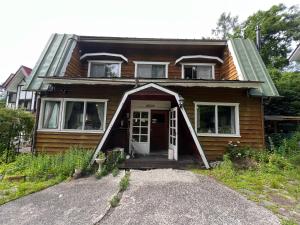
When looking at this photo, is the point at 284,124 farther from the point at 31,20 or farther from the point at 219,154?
the point at 31,20

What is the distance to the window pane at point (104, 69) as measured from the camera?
→ 10375mm

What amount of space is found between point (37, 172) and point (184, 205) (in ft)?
15.0

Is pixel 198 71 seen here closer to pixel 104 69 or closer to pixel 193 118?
pixel 193 118

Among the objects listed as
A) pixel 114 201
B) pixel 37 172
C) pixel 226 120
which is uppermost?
pixel 226 120

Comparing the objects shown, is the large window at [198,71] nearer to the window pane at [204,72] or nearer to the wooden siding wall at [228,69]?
the window pane at [204,72]

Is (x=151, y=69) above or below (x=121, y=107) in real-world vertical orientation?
above

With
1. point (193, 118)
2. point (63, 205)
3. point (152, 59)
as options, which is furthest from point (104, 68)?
point (63, 205)

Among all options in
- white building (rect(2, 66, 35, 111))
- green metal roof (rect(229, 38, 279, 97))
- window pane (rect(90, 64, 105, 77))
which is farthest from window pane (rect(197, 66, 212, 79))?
white building (rect(2, 66, 35, 111))

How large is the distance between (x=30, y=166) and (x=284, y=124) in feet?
45.2

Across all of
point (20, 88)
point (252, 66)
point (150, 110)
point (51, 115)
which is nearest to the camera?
point (51, 115)

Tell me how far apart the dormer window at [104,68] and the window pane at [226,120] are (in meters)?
5.86

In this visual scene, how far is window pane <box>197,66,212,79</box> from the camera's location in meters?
10.3

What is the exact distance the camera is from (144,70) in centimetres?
1035

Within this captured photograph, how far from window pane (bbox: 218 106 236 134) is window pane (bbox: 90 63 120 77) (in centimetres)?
591
